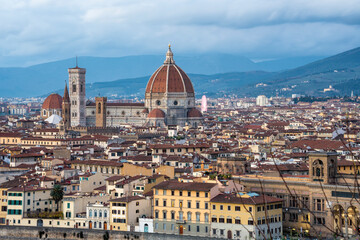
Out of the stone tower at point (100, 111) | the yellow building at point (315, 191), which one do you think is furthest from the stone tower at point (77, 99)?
the yellow building at point (315, 191)

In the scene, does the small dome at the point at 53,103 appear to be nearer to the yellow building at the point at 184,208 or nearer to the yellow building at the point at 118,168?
the yellow building at the point at 118,168

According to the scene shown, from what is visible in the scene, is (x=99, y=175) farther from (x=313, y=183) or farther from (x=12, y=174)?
(x=313, y=183)

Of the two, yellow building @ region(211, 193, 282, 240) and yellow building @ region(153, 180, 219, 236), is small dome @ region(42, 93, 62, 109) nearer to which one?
yellow building @ region(153, 180, 219, 236)

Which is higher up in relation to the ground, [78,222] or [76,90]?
[76,90]

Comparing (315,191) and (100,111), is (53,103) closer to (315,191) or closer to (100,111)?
(100,111)

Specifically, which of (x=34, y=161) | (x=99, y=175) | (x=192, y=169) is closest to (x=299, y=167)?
(x=192, y=169)
